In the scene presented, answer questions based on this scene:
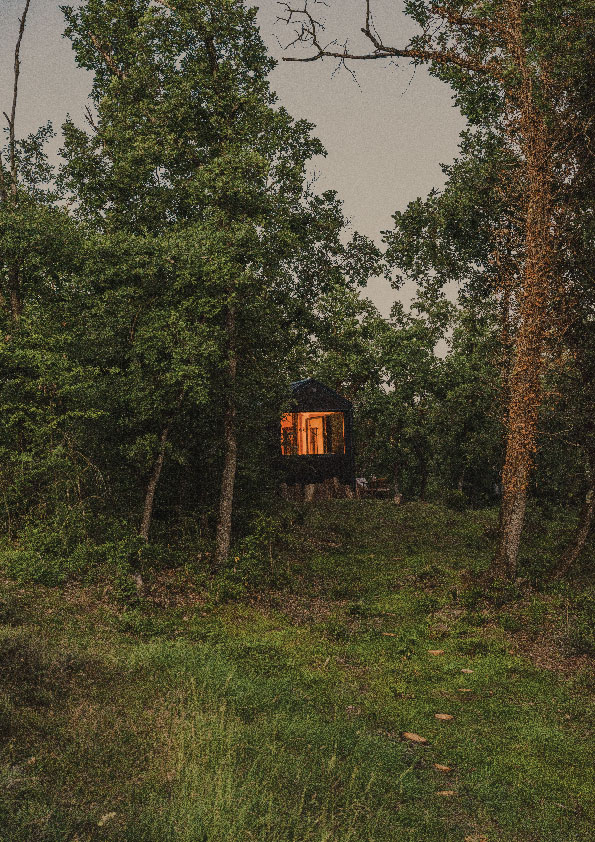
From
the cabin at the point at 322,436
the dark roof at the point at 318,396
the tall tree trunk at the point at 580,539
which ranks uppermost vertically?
the dark roof at the point at 318,396

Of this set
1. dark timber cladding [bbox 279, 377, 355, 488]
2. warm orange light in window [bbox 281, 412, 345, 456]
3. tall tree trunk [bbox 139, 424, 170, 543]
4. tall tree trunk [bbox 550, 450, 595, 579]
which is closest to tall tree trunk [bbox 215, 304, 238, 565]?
tall tree trunk [bbox 139, 424, 170, 543]

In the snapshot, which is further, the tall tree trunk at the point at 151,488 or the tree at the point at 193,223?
the tall tree trunk at the point at 151,488

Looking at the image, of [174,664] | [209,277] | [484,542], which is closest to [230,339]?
[209,277]

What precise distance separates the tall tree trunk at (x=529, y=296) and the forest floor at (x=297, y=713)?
8.02 ft

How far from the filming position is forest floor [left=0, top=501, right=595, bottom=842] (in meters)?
4.86

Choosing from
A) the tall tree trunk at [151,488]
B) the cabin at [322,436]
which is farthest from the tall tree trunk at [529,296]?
the cabin at [322,436]

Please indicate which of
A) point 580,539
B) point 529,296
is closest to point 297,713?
point 580,539

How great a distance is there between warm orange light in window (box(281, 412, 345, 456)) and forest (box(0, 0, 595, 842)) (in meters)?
12.6

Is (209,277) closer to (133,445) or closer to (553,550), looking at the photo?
(133,445)

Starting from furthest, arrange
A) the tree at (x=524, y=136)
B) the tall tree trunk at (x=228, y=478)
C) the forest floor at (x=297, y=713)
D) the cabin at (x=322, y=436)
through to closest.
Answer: the cabin at (x=322, y=436), the tall tree trunk at (x=228, y=478), the tree at (x=524, y=136), the forest floor at (x=297, y=713)

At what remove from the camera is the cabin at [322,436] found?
31328 mm

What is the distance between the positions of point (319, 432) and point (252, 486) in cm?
1588

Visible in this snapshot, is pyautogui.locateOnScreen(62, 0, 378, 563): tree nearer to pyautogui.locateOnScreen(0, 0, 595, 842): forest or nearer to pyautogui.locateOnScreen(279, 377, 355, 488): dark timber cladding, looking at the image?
pyautogui.locateOnScreen(0, 0, 595, 842): forest

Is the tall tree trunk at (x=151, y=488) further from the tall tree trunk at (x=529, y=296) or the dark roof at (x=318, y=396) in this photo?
the dark roof at (x=318, y=396)
